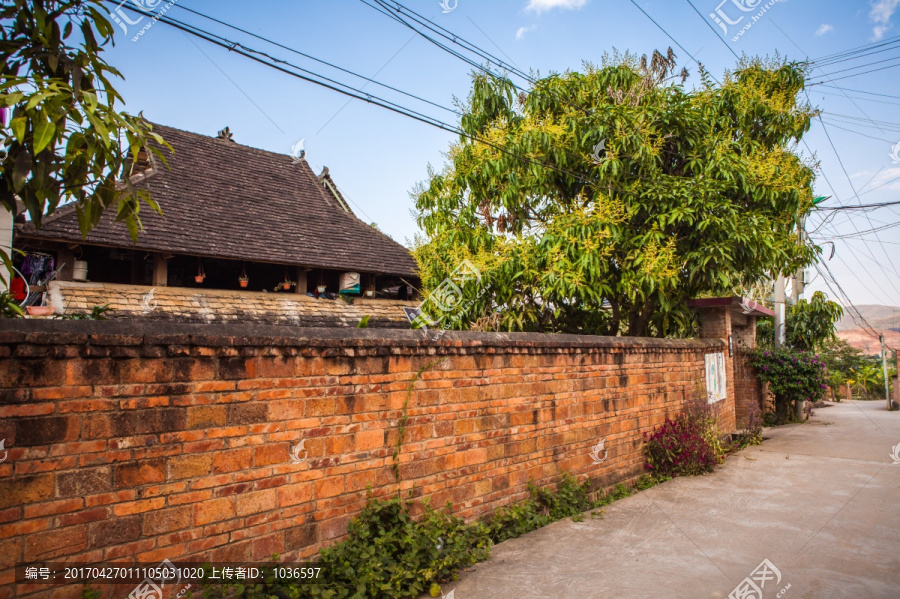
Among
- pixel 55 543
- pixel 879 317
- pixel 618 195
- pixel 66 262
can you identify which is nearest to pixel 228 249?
pixel 66 262

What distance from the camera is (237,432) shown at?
345cm

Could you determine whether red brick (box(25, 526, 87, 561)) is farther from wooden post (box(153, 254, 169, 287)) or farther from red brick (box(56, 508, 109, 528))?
wooden post (box(153, 254, 169, 287))

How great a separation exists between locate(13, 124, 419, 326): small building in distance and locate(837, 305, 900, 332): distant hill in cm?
10690

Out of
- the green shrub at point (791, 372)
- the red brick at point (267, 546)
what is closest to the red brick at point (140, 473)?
the red brick at point (267, 546)

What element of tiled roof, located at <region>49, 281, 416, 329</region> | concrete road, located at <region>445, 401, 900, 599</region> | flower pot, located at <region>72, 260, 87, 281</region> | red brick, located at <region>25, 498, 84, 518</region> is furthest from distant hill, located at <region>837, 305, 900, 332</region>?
red brick, located at <region>25, 498, 84, 518</region>

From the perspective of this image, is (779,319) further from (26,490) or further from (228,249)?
(26,490)

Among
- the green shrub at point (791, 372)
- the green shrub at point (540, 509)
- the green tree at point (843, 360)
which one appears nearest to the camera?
the green shrub at point (540, 509)

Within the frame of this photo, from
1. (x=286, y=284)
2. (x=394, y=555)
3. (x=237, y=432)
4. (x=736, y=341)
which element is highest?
(x=286, y=284)

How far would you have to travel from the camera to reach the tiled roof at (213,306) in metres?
9.02

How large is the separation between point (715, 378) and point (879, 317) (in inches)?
5365

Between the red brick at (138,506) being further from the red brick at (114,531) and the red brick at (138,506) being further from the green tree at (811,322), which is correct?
the green tree at (811,322)

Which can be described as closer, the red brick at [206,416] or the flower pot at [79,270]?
the red brick at [206,416]

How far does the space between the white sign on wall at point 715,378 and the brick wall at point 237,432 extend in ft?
16.3

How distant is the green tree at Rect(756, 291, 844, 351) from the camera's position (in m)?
15.2
